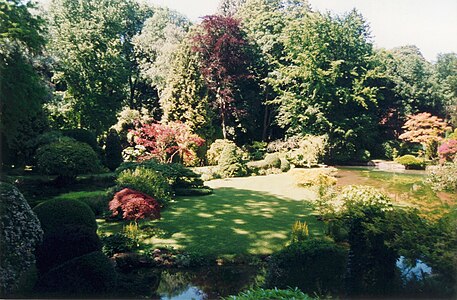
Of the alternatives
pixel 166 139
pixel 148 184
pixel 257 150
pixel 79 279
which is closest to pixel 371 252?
pixel 79 279

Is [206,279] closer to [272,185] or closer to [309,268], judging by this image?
[309,268]

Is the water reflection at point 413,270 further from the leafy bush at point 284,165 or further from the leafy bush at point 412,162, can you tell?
the leafy bush at point 412,162

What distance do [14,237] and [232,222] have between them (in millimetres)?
5025

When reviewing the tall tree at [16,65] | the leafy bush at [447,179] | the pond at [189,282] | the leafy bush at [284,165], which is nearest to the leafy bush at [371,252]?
the pond at [189,282]

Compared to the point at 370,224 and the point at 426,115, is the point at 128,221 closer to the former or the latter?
the point at 370,224

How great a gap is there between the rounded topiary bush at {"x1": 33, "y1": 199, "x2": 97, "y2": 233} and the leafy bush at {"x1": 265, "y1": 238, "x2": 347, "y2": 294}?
10.7 ft

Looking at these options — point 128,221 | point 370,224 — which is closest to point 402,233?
point 370,224

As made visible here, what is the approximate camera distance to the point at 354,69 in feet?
80.0

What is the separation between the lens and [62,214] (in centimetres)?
643

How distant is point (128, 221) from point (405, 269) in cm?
630

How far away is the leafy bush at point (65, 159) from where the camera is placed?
484 inches

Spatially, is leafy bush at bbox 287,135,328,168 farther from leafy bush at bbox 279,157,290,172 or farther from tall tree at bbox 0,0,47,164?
tall tree at bbox 0,0,47,164

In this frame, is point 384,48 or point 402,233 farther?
point 384,48

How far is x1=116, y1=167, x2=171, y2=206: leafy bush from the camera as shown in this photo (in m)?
9.99
